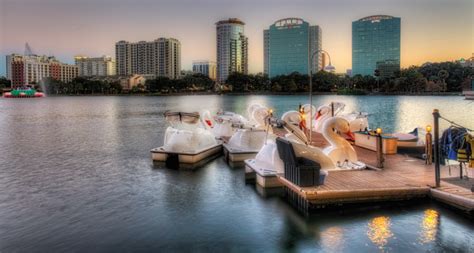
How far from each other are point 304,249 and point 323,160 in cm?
463

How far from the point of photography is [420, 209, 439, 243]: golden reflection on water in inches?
471

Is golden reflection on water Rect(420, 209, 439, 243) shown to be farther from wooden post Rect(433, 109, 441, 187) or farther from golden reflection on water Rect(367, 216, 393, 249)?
wooden post Rect(433, 109, 441, 187)

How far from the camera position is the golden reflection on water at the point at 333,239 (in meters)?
11.6

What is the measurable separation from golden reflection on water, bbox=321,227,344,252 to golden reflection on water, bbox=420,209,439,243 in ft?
7.08

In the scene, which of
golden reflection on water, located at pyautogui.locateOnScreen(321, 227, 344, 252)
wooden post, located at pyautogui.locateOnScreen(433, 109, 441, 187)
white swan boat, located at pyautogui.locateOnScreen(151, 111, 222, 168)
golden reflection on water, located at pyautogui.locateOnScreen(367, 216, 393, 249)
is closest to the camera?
golden reflection on water, located at pyautogui.locateOnScreen(321, 227, 344, 252)

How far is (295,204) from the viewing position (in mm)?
14930

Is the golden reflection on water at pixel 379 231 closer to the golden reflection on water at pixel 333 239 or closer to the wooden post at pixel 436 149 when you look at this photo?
the golden reflection on water at pixel 333 239

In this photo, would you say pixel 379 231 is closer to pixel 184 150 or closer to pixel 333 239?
pixel 333 239

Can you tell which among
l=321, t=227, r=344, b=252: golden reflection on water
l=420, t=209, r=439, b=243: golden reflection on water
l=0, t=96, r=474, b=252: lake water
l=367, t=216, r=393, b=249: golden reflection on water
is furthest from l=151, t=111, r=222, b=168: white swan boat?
l=420, t=209, r=439, b=243: golden reflection on water

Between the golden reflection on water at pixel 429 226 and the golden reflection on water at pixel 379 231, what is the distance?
90 cm

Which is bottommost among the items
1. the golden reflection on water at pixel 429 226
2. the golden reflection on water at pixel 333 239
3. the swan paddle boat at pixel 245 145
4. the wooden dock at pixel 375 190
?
the golden reflection on water at pixel 333 239

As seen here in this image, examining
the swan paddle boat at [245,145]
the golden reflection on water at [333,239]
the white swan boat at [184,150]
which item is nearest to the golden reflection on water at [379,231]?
the golden reflection on water at [333,239]

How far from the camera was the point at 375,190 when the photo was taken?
13.8 meters

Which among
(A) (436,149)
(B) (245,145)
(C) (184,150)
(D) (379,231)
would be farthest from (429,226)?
(C) (184,150)
